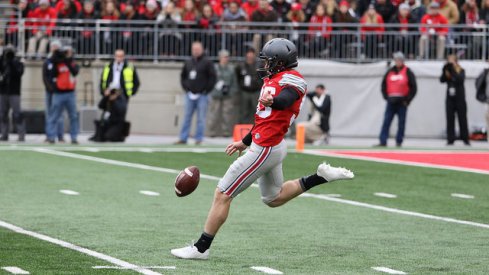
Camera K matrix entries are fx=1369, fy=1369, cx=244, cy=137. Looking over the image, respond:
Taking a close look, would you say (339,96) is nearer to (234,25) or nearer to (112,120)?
(234,25)

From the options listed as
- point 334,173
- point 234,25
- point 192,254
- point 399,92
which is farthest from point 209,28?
point 192,254

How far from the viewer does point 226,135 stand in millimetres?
29016

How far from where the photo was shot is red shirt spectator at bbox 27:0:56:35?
29250 millimetres

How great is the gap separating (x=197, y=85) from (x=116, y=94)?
60.8 inches

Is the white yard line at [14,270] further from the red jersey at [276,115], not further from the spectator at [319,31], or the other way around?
the spectator at [319,31]

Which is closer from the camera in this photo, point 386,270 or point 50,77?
point 386,270

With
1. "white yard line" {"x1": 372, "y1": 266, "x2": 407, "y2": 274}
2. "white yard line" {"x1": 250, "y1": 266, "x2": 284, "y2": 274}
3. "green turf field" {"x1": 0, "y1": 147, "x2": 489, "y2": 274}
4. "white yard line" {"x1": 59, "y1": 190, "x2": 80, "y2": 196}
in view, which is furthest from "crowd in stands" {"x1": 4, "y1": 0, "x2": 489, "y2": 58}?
"white yard line" {"x1": 250, "y1": 266, "x2": 284, "y2": 274}

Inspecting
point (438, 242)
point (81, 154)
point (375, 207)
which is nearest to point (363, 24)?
point (81, 154)

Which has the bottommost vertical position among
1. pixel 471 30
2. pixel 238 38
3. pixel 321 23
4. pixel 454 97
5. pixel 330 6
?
pixel 454 97

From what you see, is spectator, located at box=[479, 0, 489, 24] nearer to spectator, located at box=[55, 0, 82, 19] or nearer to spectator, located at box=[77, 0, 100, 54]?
spectator, located at box=[77, 0, 100, 54]

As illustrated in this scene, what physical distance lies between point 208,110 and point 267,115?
1882 cm

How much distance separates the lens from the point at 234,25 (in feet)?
94.8

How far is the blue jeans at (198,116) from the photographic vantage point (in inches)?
1011

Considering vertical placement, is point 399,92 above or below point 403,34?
below
